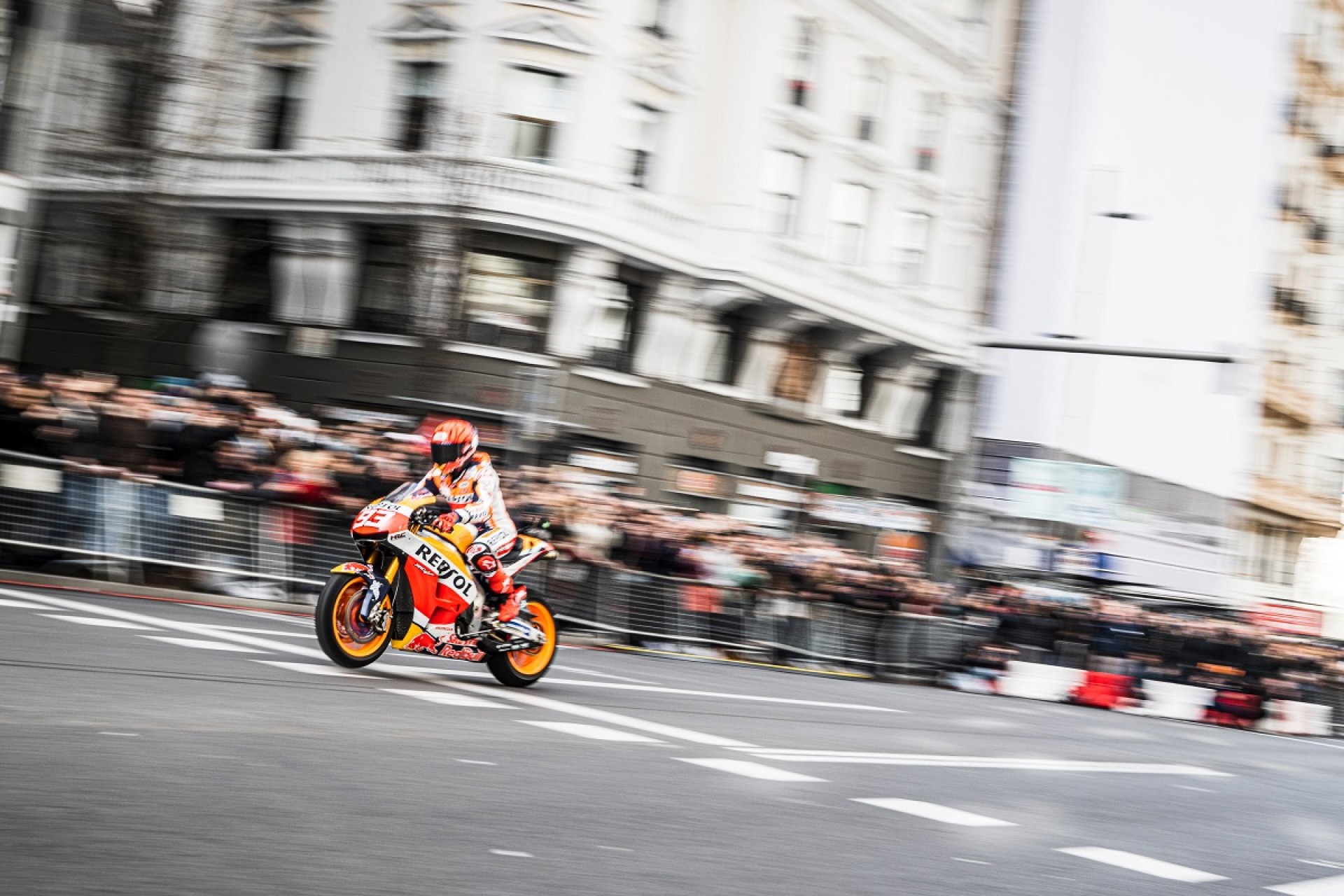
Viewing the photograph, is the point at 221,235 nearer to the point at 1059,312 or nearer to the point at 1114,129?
the point at 1059,312

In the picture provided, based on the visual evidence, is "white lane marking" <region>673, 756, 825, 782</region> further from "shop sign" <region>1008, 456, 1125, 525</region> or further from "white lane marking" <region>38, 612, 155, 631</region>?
"shop sign" <region>1008, 456, 1125, 525</region>

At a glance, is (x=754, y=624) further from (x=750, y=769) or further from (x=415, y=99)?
(x=415, y=99)

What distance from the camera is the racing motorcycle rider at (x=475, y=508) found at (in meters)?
11.2

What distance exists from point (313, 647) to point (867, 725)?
13.0 ft

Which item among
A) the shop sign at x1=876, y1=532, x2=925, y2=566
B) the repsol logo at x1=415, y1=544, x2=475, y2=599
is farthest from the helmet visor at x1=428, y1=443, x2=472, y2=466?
the shop sign at x1=876, y1=532, x2=925, y2=566

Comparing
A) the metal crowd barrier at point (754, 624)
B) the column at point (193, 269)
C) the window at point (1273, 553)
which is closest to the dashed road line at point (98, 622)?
the metal crowd barrier at point (754, 624)

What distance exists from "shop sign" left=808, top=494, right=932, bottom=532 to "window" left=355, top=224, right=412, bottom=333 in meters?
10.2

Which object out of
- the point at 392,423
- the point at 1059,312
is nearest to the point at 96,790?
the point at 392,423

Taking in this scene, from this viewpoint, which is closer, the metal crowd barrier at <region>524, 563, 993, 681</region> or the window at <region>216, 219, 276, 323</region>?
the metal crowd barrier at <region>524, 563, 993, 681</region>

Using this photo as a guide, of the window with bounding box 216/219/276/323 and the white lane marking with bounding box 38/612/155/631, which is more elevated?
the window with bounding box 216/219/276/323

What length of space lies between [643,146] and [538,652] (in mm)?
21899

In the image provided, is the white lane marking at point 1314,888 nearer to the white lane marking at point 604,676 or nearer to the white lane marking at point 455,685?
the white lane marking at point 455,685

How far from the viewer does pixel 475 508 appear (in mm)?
11359

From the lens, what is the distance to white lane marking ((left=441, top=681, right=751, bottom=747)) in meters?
10.0
